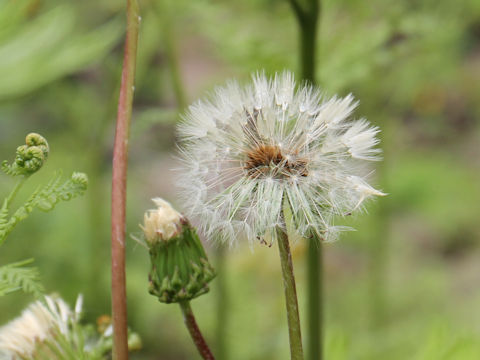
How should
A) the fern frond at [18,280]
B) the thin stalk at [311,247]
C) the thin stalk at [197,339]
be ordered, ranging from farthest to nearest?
the thin stalk at [311,247], the thin stalk at [197,339], the fern frond at [18,280]

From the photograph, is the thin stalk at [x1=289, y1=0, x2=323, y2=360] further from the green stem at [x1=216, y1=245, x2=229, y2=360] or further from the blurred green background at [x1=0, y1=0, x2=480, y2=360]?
the green stem at [x1=216, y1=245, x2=229, y2=360]

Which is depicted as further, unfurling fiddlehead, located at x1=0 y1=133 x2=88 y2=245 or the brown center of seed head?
the brown center of seed head

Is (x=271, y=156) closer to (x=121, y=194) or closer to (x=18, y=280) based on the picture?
(x=121, y=194)

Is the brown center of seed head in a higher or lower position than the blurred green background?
lower

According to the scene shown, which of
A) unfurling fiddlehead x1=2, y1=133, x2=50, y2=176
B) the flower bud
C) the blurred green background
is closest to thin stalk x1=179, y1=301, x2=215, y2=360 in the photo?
the flower bud

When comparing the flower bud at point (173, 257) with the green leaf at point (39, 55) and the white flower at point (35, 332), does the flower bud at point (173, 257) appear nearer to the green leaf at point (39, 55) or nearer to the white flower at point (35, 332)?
the white flower at point (35, 332)

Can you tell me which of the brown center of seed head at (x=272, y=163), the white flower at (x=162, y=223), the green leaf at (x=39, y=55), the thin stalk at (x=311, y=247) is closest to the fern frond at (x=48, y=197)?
the white flower at (x=162, y=223)

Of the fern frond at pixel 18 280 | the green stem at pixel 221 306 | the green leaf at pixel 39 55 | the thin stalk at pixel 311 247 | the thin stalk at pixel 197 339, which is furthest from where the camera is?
the green stem at pixel 221 306
